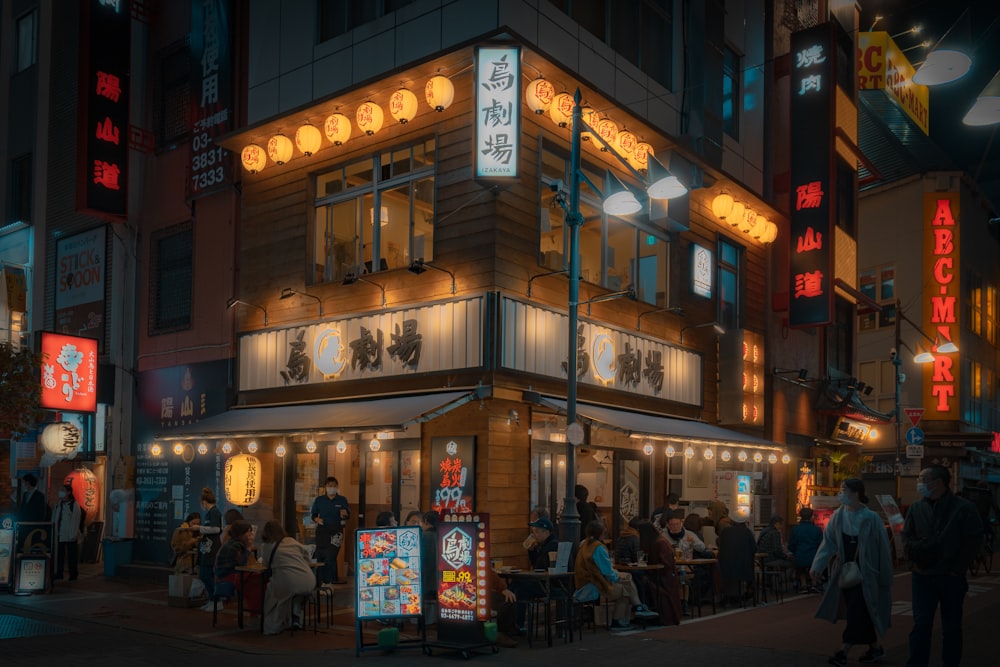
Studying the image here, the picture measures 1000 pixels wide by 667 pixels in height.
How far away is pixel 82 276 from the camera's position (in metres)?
22.9

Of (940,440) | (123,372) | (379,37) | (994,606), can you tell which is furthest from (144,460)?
(940,440)

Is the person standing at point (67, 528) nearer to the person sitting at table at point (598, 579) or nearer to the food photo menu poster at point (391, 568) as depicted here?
the food photo menu poster at point (391, 568)

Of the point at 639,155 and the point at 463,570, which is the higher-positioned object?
the point at 639,155

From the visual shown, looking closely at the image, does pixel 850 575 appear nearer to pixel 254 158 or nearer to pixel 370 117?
pixel 370 117

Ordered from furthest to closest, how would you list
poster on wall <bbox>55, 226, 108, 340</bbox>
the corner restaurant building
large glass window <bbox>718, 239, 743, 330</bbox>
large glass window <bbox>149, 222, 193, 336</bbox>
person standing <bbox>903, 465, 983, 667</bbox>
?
large glass window <bbox>718, 239, 743, 330</bbox>, poster on wall <bbox>55, 226, 108, 340</bbox>, large glass window <bbox>149, 222, 193, 336</bbox>, the corner restaurant building, person standing <bbox>903, 465, 983, 667</bbox>

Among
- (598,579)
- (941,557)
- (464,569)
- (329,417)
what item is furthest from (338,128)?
(941,557)

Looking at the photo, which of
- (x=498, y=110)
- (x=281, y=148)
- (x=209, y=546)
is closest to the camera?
(x=498, y=110)

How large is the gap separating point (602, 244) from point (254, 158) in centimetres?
701

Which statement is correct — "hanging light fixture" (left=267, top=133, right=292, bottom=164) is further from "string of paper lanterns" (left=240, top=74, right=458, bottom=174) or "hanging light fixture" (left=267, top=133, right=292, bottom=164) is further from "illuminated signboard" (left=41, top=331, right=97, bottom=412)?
"illuminated signboard" (left=41, top=331, right=97, bottom=412)

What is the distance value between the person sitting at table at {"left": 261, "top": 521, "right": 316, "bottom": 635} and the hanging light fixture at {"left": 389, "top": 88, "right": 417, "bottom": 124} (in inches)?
285

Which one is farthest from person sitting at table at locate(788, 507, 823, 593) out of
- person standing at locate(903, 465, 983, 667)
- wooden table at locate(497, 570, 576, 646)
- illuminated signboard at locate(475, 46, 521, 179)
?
person standing at locate(903, 465, 983, 667)

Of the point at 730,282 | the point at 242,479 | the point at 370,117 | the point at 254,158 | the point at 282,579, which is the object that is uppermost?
the point at 370,117

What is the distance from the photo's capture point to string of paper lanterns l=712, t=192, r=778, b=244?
22000 millimetres

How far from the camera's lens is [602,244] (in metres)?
18.7
